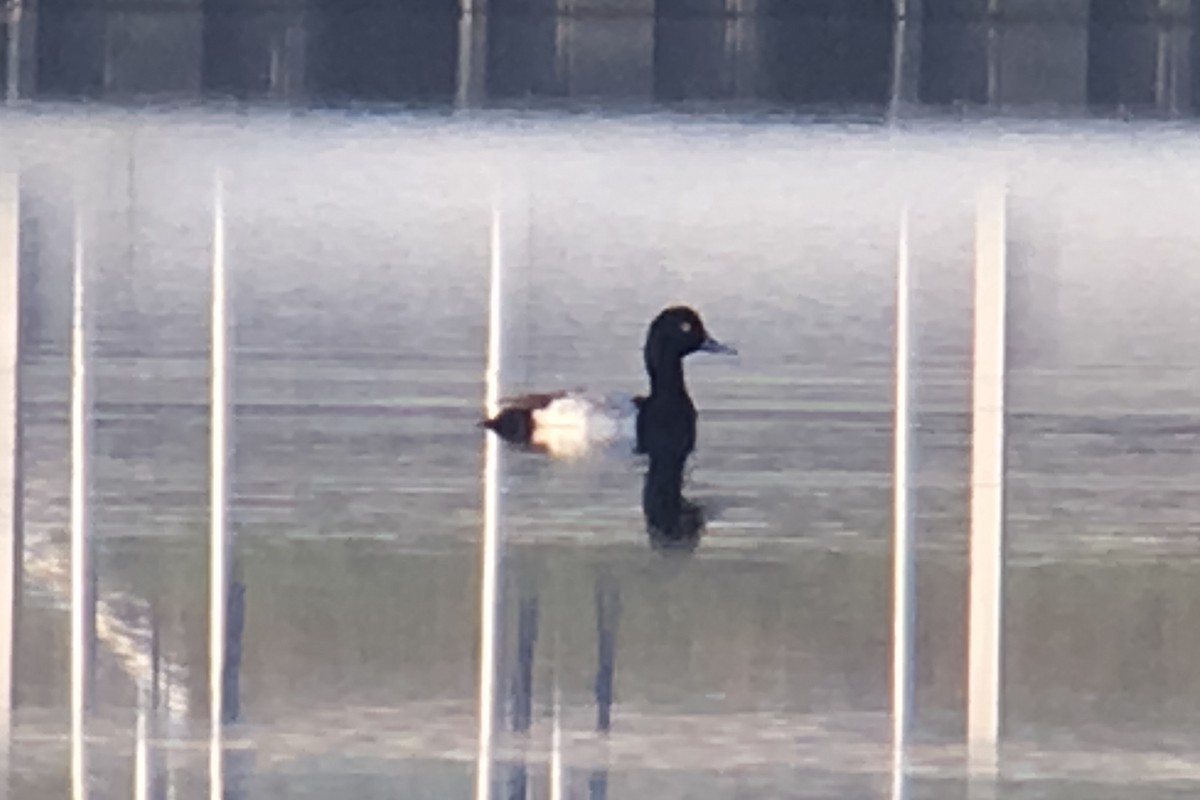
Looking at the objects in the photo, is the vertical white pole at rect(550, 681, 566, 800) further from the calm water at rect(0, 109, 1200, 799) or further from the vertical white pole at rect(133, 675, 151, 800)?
the vertical white pole at rect(133, 675, 151, 800)

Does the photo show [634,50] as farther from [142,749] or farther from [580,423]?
[142,749]

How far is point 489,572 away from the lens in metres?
2.96

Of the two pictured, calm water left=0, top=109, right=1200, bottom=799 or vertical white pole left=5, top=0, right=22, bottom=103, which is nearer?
calm water left=0, top=109, right=1200, bottom=799

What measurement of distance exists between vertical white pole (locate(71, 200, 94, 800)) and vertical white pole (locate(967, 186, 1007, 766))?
0.86 meters

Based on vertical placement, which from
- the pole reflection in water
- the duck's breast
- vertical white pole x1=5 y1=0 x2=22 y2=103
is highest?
vertical white pole x1=5 y1=0 x2=22 y2=103

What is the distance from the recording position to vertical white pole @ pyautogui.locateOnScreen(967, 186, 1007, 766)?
2.69 meters

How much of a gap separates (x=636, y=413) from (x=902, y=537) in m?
0.43

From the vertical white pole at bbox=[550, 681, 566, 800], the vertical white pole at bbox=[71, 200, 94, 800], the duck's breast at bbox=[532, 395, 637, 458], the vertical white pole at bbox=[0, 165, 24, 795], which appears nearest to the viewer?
the vertical white pole at bbox=[550, 681, 566, 800]

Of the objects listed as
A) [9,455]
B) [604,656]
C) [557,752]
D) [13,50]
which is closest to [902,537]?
[604,656]

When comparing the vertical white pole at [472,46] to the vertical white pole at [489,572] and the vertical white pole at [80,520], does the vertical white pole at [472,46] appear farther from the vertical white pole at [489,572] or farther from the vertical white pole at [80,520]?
the vertical white pole at [80,520]

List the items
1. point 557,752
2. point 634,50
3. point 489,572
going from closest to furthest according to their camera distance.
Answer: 1. point 557,752
2. point 489,572
3. point 634,50

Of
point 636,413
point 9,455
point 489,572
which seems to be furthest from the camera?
point 636,413

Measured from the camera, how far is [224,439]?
10.9ft

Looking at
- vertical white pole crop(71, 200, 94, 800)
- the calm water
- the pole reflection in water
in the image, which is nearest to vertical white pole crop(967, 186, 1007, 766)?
the calm water
